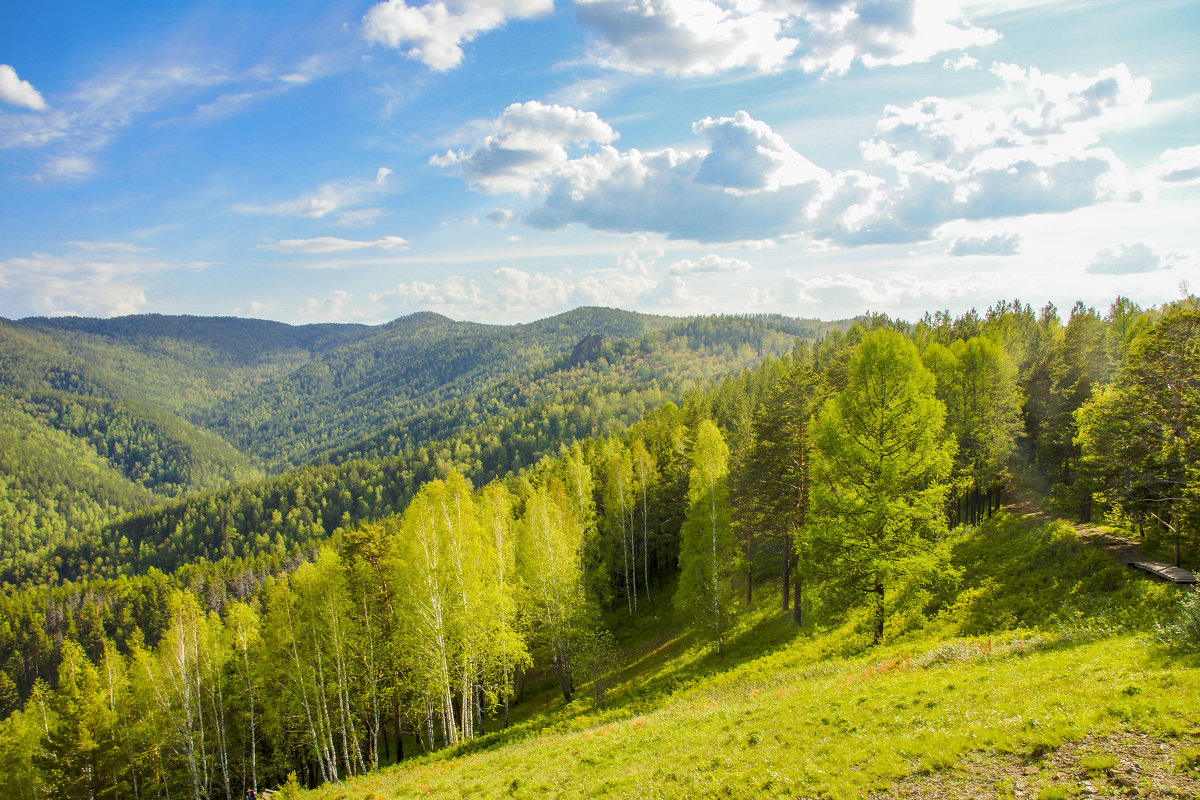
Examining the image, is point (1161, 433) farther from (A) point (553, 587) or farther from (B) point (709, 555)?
(A) point (553, 587)

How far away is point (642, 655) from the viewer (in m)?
37.9

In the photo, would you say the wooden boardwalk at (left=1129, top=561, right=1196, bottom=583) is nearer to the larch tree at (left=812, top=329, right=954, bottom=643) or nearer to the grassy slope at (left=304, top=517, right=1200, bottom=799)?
the grassy slope at (left=304, top=517, right=1200, bottom=799)

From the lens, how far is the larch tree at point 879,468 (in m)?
21.9

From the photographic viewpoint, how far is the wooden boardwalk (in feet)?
62.0

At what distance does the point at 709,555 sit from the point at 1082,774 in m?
21.7

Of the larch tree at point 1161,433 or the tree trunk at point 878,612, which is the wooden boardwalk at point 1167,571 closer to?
the larch tree at point 1161,433

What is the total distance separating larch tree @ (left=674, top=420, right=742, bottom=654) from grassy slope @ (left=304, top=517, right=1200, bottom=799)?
8.09 feet

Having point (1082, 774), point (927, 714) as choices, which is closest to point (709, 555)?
point (927, 714)

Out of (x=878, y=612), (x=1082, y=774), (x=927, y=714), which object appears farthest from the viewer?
(x=878, y=612)

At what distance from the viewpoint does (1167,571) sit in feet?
64.6

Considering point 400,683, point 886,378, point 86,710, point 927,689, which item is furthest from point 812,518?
point 86,710

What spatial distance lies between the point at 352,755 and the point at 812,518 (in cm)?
3523

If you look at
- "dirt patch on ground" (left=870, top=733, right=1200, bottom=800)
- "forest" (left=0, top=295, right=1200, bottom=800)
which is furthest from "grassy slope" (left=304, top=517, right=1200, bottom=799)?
"forest" (left=0, top=295, right=1200, bottom=800)

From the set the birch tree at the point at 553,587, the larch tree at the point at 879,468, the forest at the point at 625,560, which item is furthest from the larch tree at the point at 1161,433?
the birch tree at the point at 553,587
